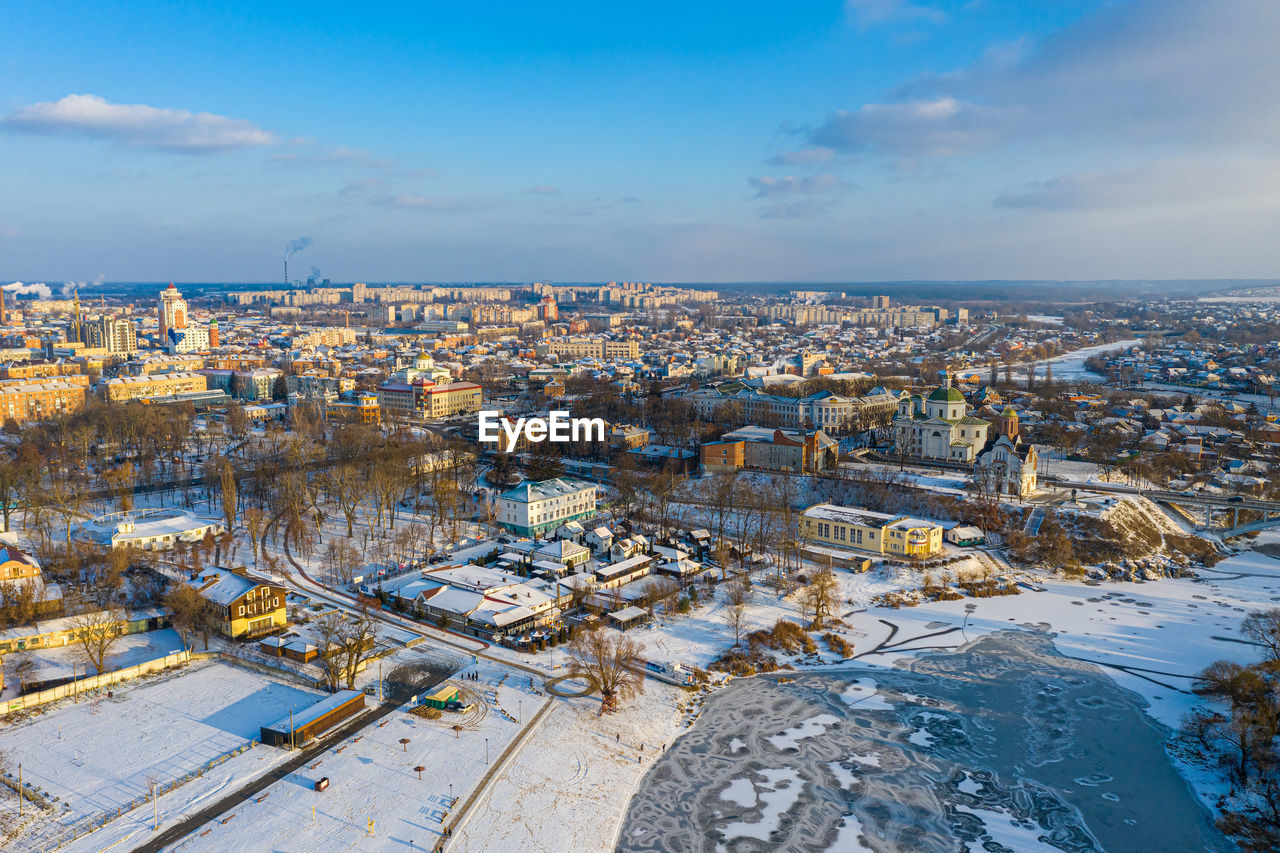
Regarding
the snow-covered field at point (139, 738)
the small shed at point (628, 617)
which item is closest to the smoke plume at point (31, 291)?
the snow-covered field at point (139, 738)

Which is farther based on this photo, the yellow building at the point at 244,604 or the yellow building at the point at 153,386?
the yellow building at the point at 153,386

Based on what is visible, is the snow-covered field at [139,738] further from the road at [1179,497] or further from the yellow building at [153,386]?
the yellow building at [153,386]

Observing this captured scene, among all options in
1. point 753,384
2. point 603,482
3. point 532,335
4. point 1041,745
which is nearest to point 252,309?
point 532,335

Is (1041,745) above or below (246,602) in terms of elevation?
below

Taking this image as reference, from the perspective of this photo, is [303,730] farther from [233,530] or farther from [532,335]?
[532,335]

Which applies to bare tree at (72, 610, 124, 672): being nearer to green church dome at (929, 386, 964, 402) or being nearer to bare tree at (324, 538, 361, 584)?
bare tree at (324, 538, 361, 584)

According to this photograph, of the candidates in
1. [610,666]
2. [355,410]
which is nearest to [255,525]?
[610,666]

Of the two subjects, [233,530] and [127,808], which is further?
[233,530]
